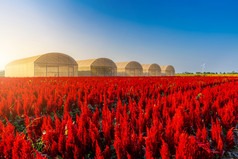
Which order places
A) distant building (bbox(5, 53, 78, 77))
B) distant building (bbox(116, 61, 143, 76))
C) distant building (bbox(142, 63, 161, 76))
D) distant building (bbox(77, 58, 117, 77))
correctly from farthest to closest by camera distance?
1. distant building (bbox(142, 63, 161, 76))
2. distant building (bbox(116, 61, 143, 76))
3. distant building (bbox(77, 58, 117, 77))
4. distant building (bbox(5, 53, 78, 77))

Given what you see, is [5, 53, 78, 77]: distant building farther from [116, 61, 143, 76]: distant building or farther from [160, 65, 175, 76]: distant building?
[160, 65, 175, 76]: distant building

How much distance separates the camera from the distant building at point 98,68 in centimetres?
2738

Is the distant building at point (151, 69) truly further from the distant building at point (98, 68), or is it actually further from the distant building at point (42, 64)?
the distant building at point (42, 64)

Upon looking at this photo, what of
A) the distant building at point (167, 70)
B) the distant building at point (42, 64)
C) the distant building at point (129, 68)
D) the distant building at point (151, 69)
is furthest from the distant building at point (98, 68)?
the distant building at point (167, 70)

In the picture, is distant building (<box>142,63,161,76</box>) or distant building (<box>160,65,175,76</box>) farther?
distant building (<box>160,65,175,76</box>)

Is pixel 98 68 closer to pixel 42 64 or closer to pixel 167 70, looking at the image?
pixel 42 64

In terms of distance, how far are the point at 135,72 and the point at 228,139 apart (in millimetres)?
31851

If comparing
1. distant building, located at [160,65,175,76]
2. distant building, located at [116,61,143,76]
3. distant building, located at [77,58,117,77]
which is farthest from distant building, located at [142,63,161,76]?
distant building, located at [77,58,117,77]

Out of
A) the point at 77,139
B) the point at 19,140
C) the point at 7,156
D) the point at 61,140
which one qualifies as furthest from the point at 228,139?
the point at 7,156

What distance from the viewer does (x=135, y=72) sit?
1331 inches

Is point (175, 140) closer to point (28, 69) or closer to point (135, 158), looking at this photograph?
point (135, 158)

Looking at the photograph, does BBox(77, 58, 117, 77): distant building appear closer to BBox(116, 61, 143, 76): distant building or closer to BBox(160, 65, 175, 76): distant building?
BBox(116, 61, 143, 76): distant building

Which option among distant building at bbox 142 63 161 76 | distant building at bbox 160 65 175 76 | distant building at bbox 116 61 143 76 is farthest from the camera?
distant building at bbox 160 65 175 76

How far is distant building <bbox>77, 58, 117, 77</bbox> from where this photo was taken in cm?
2738
